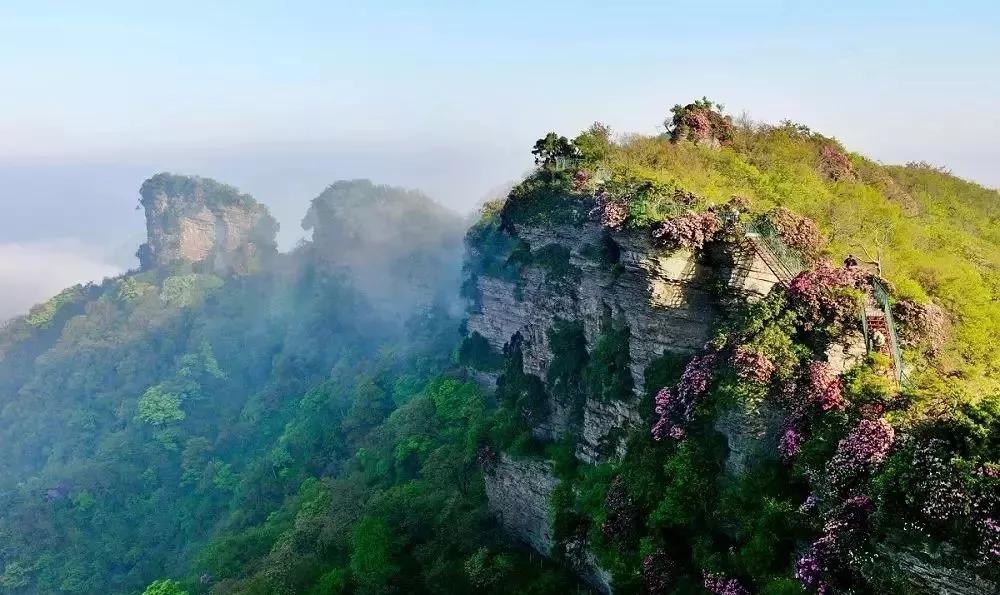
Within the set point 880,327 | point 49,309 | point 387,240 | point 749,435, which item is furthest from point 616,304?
point 49,309

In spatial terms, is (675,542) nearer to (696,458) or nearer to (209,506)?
(696,458)

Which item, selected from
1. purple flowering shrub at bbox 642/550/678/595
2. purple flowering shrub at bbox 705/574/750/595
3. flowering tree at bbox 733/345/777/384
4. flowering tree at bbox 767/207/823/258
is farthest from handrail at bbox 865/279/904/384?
purple flowering shrub at bbox 642/550/678/595

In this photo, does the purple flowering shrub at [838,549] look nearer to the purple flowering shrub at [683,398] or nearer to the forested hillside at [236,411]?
the purple flowering shrub at [683,398]

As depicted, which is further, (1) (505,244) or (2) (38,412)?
(2) (38,412)

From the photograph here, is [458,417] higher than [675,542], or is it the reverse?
[675,542]

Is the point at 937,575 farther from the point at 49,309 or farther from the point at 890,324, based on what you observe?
the point at 49,309

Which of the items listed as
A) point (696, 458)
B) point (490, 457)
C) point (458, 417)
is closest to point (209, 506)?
point (458, 417)

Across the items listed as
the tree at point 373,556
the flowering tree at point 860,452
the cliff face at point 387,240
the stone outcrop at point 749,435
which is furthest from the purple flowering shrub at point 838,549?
the cliff face at point 387,240
